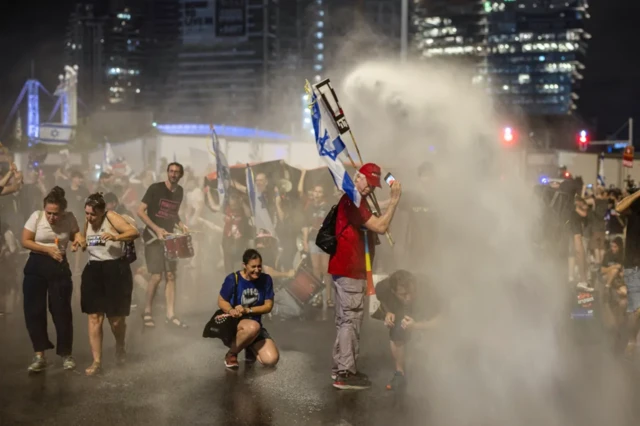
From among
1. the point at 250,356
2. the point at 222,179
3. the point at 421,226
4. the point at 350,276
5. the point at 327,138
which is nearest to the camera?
the point at 350,276

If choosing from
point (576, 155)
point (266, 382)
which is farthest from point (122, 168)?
point (576, 155)

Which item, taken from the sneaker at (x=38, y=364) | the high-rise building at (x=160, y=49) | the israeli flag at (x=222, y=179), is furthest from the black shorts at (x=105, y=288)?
the high-rise building at (x=160, y=49)

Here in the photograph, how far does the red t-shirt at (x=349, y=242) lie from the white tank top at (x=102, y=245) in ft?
6.57

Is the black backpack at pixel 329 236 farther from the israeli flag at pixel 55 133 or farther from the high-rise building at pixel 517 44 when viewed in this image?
the high-rise building at pixel 517 44

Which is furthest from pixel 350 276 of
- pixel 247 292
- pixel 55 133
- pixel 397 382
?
pixel 55 133

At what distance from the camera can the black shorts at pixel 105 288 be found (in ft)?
23.1

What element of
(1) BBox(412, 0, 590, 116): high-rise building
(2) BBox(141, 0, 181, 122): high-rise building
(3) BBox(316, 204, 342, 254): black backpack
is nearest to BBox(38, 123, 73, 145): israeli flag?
(3) BBox(316, 204, 342, 254): black backpack

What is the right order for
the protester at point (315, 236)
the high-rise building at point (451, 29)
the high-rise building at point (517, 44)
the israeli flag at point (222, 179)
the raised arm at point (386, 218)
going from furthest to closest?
the high-rise building at point (451, 29) < the high-rise building at point (517, 44) < the israeli flag at point (222, 179) < the protester at point (315, 236) < the raised arm at point (386, 218)

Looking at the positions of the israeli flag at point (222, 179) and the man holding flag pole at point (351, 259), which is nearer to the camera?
the man holding flag pole at point (351, 259)

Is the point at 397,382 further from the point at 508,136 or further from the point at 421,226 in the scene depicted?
the point at 508,136

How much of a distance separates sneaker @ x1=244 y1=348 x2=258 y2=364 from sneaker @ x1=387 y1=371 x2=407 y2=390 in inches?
53.6

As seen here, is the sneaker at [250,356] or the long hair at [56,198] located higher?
the long hair at [56,198]

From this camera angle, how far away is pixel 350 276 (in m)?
6.64

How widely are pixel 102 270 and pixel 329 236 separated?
2112mm
